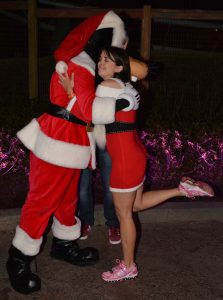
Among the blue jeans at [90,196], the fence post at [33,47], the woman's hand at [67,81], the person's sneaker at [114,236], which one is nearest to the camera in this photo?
the woman's hand at [67,81]

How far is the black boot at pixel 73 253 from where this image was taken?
380 centimetres

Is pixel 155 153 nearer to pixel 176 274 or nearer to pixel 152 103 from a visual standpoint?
pixel 152 103

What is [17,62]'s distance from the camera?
9.53 m

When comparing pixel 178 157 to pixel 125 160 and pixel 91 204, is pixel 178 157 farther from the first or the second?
pixel 125 160

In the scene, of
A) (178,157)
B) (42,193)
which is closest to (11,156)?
(178,157)

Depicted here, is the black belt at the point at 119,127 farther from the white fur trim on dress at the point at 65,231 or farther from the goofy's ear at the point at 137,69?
the white fur trim on dress at the point at 65,231

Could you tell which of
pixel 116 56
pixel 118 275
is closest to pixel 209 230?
pixel 118 275

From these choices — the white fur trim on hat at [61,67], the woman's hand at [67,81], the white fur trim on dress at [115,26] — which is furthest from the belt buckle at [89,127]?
the white fur trim on dress at [115,26]

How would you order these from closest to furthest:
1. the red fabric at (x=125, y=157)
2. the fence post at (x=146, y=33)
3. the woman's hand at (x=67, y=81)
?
the woman's hand at (x=67, y=81)
the red fabric at (x=125, y=157)
the fence post at (x=146, y=33)

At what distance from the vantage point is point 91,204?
13.8ft

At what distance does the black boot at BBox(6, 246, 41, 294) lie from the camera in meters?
3.37

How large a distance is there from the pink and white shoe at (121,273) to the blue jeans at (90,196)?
66 centimetres

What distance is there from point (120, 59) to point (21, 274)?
1.66 meters

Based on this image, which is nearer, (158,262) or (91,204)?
(158,262)
